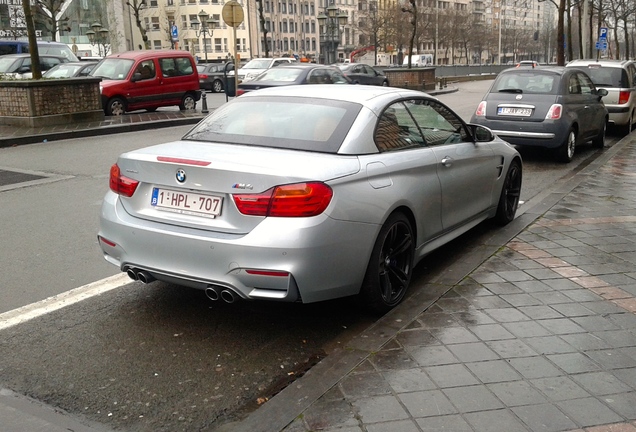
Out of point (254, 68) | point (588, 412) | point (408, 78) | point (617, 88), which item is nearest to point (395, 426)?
point (588, 412)

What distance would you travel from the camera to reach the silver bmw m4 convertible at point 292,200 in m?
3.96

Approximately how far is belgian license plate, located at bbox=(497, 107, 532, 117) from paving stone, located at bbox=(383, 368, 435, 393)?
8.75 m

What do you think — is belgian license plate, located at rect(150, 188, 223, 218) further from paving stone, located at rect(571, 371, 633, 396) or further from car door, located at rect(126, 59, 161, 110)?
car door, located at rect(126, 59, 161, 110)

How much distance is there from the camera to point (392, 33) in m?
78.8

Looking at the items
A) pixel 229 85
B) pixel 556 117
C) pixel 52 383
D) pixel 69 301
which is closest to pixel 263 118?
pixel 69 301

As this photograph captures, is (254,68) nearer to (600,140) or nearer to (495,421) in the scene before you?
(600,140)

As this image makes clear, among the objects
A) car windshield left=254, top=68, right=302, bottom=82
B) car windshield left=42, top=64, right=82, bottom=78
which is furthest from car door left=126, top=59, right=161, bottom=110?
car windshield left=42, top=64, right=82, bottom=78

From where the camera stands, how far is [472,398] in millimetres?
3357

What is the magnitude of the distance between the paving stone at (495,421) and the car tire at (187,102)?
61.8 feet

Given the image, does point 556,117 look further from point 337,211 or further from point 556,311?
point 337,211

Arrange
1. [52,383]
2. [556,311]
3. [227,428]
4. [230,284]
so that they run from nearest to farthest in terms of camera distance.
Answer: [227,428] → [52,383] → [230,284] → [556,311]

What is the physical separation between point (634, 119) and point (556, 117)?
6.55 meters

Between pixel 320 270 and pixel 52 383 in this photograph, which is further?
pixel 320 270

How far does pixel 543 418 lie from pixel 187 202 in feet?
7.68
